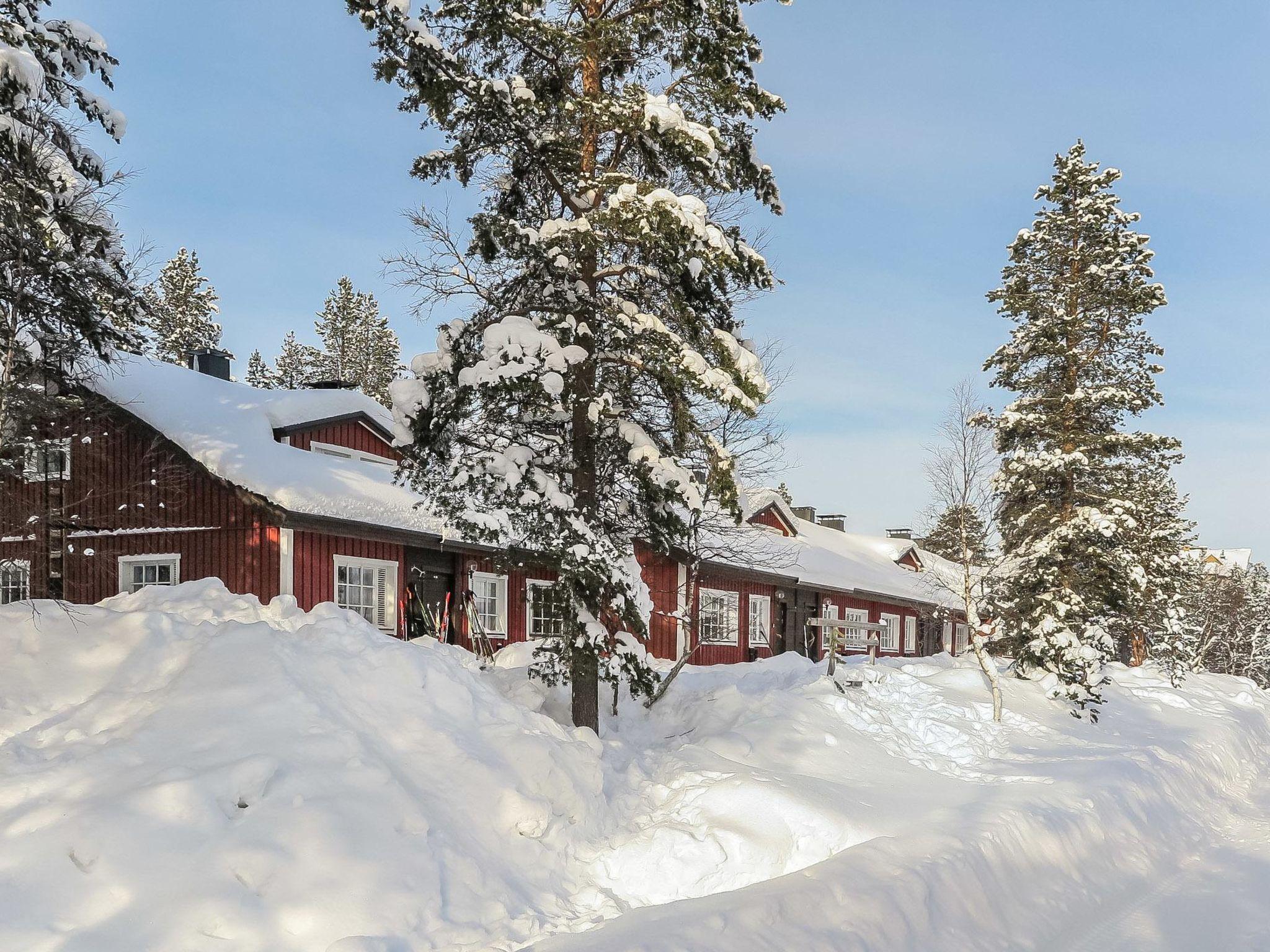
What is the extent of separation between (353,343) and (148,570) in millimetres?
35702

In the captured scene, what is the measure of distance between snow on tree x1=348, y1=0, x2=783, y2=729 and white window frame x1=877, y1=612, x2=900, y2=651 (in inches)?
1023

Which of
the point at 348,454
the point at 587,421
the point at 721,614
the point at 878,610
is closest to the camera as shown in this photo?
the point at 587,421

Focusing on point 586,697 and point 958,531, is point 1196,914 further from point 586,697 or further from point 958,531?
point 958,531

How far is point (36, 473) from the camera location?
18109 millimetres

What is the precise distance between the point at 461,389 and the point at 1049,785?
8.25 meters

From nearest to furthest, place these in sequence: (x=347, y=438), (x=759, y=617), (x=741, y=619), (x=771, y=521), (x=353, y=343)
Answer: (x=347, y=438), (x=741, y=619), (x=759, y=617), (x=771, y=521), (x=353, y=343)

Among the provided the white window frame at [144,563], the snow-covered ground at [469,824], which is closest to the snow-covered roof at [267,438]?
the white window frame at [144,563]

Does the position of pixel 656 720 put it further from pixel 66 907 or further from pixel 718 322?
pixel 66 907

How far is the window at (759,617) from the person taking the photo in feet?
92.6

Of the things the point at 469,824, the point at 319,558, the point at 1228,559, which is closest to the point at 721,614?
the point at 319,558

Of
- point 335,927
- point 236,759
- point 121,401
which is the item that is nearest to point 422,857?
point 335,927

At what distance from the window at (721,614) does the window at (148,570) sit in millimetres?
12221

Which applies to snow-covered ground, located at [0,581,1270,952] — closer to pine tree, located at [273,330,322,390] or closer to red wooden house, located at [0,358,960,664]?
red wooden house, located at [0,358,960,664]

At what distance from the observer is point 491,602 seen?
2044cm
